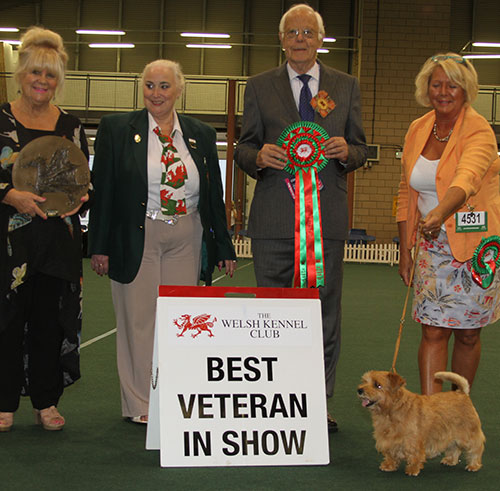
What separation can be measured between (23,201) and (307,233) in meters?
1.10

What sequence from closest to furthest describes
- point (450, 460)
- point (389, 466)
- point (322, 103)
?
point (389, 466), point (450, 460), point (322, 103)

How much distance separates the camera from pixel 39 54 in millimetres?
2883

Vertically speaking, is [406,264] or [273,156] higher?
[273,156]

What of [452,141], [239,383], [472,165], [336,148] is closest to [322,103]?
[336,148]

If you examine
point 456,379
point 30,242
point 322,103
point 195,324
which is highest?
point 322,103

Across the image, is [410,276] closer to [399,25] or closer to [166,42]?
[399,25]

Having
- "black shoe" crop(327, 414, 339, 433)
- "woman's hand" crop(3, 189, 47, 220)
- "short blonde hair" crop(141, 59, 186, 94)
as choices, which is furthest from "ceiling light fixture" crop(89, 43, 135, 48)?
"black shoe" crop(327, 414, 339, 433)

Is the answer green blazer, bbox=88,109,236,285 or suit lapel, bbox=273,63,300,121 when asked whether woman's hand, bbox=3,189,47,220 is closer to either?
green blazer, bbox=88,109,236,285

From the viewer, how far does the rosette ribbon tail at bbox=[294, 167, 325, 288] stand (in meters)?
3.02

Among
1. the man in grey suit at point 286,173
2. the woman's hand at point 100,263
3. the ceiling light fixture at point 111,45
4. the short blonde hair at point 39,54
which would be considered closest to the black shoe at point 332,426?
the man in grey suit at point 286,173

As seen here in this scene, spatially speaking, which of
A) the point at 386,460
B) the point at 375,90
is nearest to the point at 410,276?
the point at 386,460

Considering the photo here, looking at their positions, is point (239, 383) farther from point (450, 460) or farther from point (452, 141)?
point (452, 141)

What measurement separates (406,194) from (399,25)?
52.5ft

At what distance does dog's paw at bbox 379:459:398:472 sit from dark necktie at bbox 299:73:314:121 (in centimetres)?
139
